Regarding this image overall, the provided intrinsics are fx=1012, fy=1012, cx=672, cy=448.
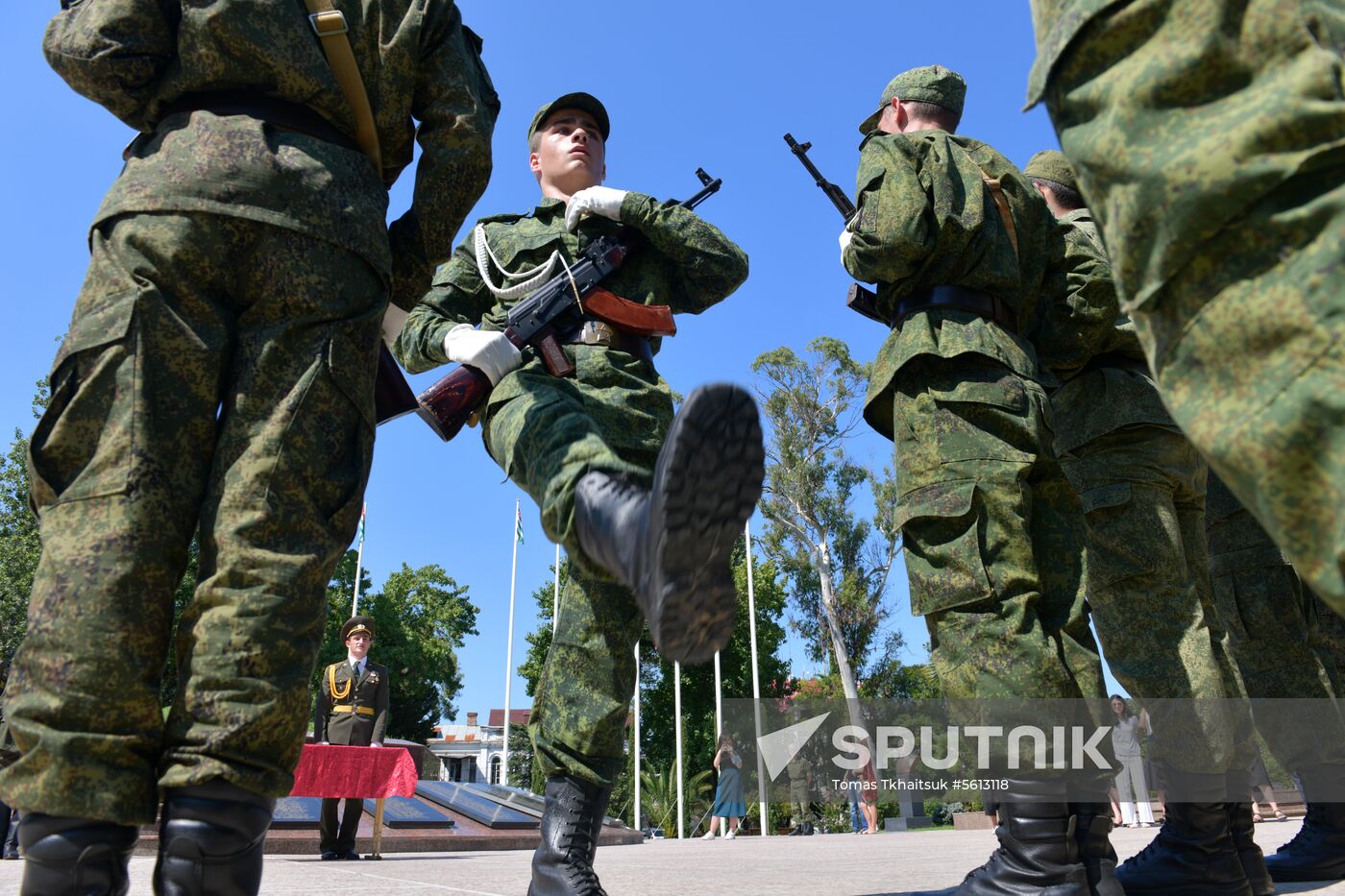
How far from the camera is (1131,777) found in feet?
40.2

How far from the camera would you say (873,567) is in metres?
32.8

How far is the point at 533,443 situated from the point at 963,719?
141 centimetres

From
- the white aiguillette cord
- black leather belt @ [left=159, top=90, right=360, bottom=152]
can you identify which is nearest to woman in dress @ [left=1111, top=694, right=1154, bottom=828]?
the white aiguillette cord

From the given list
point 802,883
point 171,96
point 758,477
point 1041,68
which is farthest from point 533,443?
point 802,883

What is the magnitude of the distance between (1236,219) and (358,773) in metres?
8.13

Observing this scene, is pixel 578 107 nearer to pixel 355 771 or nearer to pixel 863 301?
pixel 863 301

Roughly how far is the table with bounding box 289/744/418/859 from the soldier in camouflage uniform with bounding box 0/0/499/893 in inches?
252

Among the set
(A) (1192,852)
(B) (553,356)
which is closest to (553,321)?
(B) (553,356)

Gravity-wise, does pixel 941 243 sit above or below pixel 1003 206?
below

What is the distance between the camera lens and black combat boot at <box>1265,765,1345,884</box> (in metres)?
3.88

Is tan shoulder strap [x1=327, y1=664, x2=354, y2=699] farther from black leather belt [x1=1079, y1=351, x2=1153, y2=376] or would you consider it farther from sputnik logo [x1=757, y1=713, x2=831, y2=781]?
sputnik logo [x1=757, y1=713, x2=831, y2=781]

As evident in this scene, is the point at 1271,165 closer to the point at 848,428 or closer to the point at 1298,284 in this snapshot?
the point at 1298,284

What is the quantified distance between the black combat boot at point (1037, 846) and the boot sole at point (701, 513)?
48.3 inches

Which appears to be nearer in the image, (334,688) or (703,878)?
(703,878)
